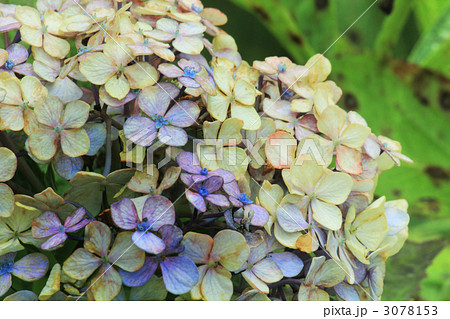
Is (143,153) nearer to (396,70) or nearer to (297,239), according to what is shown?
(297,239)

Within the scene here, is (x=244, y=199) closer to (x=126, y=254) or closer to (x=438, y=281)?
(x=126, y=254)

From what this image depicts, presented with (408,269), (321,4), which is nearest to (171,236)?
(408,269)

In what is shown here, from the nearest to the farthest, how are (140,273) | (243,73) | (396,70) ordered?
(140,273)
(243,73)
(396,70)

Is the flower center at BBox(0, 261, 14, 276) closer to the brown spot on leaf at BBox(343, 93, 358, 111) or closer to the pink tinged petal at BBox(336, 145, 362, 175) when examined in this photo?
the pink tinged petal at BBox(336, 145, 362, 175)

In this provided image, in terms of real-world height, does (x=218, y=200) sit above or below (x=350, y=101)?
above

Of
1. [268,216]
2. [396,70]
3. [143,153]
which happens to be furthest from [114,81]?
[396,70]

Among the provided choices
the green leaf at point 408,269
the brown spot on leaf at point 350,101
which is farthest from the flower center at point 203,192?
the brown spot on leaf at point 350,101

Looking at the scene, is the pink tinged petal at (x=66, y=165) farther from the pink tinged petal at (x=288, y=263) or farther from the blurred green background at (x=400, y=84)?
the blurred green background at (x=400, y=84)
